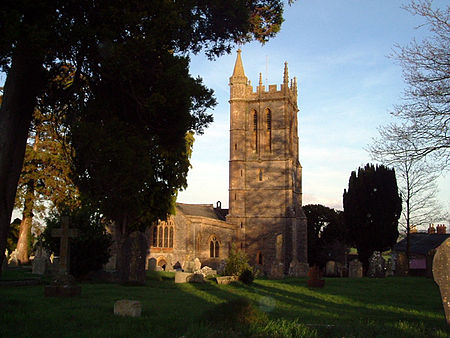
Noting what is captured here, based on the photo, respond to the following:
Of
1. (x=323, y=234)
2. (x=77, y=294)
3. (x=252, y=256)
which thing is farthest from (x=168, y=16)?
(x=323, y=234)

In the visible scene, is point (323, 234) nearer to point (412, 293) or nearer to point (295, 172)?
point (295, 172)

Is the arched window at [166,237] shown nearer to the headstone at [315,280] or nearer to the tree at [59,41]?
the headstone at [315,280]

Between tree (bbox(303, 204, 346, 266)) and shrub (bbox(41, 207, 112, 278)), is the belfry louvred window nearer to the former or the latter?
tree (bbox(303, 204, 346, 266))

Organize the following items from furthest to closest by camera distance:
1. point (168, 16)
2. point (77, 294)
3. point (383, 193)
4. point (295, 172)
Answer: point (295, 172) < point (383, 193) < point (77, 294) < point (168, 16)

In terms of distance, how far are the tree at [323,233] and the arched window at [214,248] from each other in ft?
37.9

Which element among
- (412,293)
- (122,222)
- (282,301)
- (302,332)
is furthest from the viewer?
(122,222)

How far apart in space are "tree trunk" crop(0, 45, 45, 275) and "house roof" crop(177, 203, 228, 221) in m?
36.5

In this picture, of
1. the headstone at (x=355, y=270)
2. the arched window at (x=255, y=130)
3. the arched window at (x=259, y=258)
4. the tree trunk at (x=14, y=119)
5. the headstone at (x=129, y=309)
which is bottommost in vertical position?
the arched window at (x=259, y=258)

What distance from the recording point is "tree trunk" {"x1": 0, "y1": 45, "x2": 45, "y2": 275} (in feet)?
21.7

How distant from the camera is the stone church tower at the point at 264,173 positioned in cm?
4388

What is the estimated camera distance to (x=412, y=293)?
14.1 m

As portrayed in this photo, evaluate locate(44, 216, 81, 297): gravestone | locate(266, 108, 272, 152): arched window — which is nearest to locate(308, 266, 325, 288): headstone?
locate(44, 216, 81, 297): gravestone

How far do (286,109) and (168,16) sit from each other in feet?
132

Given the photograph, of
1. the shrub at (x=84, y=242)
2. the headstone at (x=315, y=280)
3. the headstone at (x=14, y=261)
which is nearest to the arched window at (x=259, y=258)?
the headstone at (x=14, y=261)
